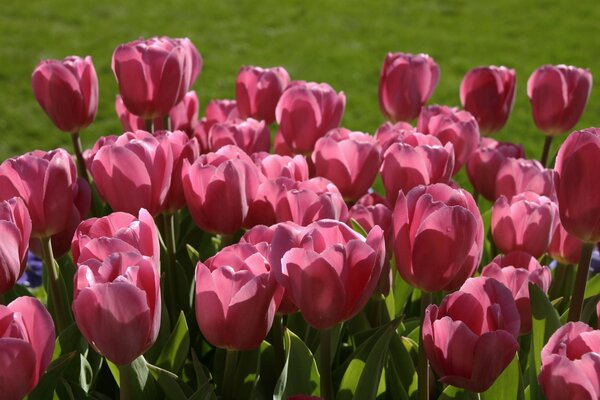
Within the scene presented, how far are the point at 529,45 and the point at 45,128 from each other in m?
3.63

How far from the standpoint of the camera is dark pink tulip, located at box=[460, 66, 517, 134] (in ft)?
5.28

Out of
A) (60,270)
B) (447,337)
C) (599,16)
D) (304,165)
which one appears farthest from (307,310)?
(599,16)

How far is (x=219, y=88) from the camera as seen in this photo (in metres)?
5.71

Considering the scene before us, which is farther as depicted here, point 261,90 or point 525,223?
point 261,90

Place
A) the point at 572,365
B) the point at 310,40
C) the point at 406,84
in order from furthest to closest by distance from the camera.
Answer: the point at 310,40, the point at 406,84, the point at 572,365

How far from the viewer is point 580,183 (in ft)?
3.10

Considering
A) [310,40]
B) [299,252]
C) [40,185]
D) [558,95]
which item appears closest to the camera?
[299,252]

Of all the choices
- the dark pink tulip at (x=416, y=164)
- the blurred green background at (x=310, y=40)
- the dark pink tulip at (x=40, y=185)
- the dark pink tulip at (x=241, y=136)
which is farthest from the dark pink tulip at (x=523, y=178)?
the blurred green background at (x=310, y=40)

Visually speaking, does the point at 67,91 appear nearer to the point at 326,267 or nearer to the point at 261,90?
the point at 261,90

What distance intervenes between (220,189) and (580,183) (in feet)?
1.47

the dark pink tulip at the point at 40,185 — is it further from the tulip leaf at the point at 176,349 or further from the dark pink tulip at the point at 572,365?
the dark pink tulip at the point at 572,365

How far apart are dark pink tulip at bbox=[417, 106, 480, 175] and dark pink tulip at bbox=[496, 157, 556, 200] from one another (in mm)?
62

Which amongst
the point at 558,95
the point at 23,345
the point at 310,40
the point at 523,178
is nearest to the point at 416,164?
the point at 523,178

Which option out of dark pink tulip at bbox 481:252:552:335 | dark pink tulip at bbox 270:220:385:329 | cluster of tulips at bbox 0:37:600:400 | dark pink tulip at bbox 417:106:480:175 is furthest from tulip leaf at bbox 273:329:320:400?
dark pink tulip at bbox 417:106:480:175
